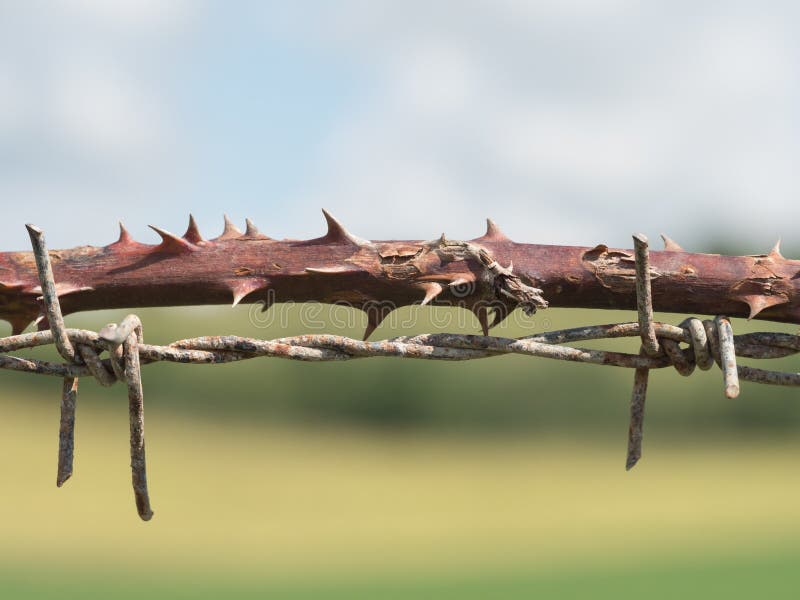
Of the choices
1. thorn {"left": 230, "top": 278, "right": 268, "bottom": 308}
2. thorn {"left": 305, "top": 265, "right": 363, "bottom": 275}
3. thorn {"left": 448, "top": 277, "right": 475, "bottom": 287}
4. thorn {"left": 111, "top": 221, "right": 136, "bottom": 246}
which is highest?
thorn {"left": 111, "top": 221, "right": 136, "bottom": 246}

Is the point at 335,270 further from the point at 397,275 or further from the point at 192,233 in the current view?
the point at 192,233

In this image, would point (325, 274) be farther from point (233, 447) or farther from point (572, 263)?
point (233, 447)

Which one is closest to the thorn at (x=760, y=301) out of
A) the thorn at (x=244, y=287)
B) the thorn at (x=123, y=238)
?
the thorn at (x=244, y=287)

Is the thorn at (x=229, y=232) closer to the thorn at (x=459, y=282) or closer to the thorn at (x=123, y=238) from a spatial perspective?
the thorn at (x=123, y=238)

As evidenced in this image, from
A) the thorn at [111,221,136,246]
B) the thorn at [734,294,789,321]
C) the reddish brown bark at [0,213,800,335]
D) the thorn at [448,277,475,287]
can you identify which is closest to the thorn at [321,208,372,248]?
the reddish brown bark at [0,213,800,335]

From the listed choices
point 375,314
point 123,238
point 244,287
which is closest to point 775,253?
point 375,314

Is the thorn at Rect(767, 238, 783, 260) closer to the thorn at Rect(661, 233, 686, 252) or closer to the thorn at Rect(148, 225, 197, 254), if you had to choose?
the thorn at Rect(661, 233, 686, 252)

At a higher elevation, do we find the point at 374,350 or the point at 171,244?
the point at 171,244
